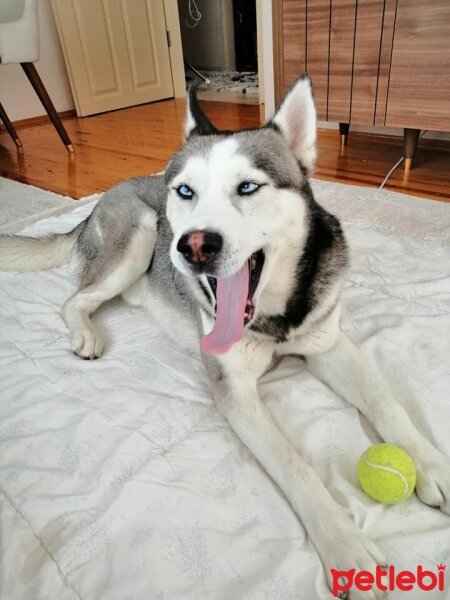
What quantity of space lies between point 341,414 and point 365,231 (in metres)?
1.16

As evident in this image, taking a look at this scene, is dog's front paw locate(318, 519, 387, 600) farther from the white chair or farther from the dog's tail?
the white chair

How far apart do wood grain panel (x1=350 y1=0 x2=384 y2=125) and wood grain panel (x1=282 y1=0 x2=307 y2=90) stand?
1.27 feet

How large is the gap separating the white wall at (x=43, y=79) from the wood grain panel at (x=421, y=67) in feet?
13.3

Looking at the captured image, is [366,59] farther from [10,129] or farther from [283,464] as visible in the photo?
[10,129]

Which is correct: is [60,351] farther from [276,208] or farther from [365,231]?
[365,231]

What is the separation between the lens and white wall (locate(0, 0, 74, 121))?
475 centimetres

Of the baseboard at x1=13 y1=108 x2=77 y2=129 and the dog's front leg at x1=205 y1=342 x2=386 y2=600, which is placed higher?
the dog's front leg at x1=205 y1=342 x2=386 y2=600

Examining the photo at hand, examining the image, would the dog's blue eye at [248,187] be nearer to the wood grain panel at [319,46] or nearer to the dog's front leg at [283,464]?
the dog's front leg at [283,464]

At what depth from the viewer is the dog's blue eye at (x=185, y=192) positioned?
3.57ft

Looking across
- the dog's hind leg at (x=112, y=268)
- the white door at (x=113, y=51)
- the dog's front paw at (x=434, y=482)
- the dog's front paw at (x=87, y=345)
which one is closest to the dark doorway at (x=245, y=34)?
the white door at (x=113, y=51)

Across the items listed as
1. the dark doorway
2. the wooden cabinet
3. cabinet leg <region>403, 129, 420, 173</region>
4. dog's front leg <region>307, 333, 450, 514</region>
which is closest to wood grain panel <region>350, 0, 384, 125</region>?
the wooden cabinet

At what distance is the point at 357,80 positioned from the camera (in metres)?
2.79

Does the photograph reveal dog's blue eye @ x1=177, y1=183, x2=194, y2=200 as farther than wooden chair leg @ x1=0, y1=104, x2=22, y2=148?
No

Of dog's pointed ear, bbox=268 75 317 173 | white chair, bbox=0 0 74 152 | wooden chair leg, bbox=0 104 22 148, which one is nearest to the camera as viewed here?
dog's pointed ear, bbox=268 75 317 173
